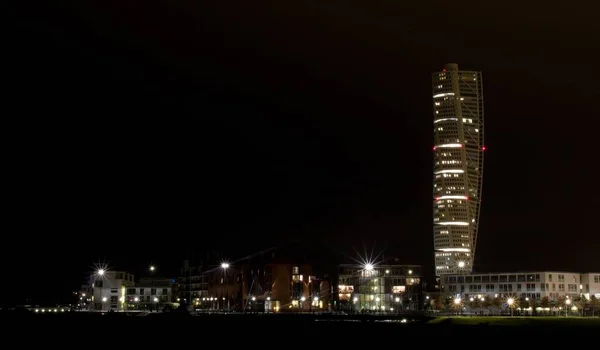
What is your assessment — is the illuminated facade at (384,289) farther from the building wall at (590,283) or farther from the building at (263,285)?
the building wall at (590,283)

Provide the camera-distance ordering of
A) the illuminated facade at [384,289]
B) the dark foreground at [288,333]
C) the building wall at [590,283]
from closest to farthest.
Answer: the dark foreground at [288,333], the building wall at [590,283], the illuminated facade at [384,289]

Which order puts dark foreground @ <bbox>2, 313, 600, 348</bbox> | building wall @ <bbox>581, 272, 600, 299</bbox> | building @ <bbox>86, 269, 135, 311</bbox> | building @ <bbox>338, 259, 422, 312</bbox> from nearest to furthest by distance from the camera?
dark foreground @ <bbox>2, 313, 600, 348</bbox>, building @ <bbox>86, 269, 135, 311</bbox>, building wall @ <bbox>581, 272, 600, 299</bbox>, building @ <bbox>338, 259, 422, 312</bbox>

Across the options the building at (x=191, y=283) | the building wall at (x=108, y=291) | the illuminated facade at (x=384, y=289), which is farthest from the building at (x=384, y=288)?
the building wall at (x=108, y=291)

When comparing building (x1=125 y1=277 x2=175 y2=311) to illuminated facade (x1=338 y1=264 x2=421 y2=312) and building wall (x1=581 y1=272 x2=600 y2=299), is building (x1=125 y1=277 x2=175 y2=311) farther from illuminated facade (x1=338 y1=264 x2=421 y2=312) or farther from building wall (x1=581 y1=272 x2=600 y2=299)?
building wall (x1=581 y1=272 x2=600 y2=299)

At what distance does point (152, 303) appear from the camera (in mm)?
143375

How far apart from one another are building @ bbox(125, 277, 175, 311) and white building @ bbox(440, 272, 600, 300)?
2133 inches

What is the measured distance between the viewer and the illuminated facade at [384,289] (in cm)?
16162

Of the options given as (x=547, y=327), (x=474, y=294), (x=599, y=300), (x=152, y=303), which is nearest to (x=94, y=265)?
(x=152, y=303)

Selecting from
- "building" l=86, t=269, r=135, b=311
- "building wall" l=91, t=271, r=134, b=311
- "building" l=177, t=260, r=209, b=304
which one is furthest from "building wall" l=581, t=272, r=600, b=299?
"building wall" l=91, t=271, r=134, b=311

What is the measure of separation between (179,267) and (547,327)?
100996mm

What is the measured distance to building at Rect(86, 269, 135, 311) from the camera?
461 feet

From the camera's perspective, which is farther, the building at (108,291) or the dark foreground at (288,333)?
the building at (108,291)

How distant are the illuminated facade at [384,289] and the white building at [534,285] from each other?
8.73 meters

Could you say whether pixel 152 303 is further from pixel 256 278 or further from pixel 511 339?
pixel 511 339
